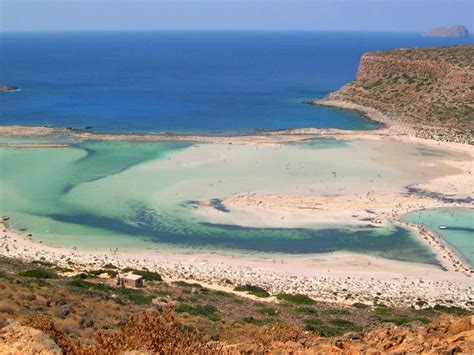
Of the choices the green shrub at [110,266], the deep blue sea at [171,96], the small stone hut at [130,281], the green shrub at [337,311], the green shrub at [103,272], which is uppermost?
the deep blue sea at [171,96]

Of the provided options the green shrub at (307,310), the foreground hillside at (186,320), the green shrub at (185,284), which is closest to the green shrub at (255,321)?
the foreground hillside at (186,320)

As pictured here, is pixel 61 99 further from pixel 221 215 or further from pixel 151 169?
pixel 221 215

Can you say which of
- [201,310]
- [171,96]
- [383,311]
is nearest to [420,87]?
[171,96]

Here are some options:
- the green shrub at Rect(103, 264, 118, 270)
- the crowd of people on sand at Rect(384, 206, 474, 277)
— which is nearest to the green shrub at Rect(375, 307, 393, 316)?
the crowd of people on sand at Rect(384, 206, 474, 277)

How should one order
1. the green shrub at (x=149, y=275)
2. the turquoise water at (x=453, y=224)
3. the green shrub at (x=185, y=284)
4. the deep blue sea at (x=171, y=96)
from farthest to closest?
the deep blue sea at (x=171, y=96)
the turquoise water at (x=453, y=224)
the green shrub at (x=149, y=275)
the green shrub at (x=185, y=284)

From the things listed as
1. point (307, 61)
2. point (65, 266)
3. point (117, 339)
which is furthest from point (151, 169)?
point (307, 61)

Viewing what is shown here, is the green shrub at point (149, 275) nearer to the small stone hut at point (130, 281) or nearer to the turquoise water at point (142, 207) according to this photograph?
the small stone hut at point (130, 281)
